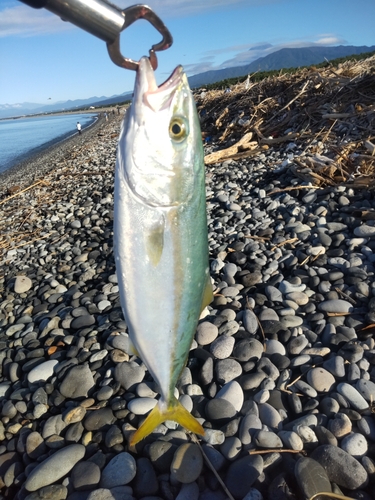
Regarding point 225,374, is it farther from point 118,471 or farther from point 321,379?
point 118,471

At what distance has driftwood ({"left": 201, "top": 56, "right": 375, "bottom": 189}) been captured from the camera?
7207 millimetres

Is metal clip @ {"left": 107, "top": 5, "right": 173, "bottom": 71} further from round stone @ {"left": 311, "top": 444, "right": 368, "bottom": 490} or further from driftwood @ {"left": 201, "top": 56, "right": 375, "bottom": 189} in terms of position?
driftwood @ {"left": 201, "top": 56, "right": 375, "bottom": 189}

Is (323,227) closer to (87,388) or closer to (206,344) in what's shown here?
(206,344)

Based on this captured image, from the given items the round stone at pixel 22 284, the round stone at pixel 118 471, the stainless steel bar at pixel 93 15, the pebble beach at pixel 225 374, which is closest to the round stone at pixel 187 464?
the pebble beach at pixel 225 374

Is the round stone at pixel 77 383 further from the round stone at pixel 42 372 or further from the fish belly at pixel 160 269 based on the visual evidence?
the fish belly at pixel 160 269

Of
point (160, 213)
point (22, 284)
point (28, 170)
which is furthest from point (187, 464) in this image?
point (28, 170)

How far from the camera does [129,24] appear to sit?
1.62 metres

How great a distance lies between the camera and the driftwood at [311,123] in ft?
23.6

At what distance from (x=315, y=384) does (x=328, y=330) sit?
740 mm

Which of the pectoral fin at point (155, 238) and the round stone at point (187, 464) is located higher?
the pectoral fin at point (155, 238)

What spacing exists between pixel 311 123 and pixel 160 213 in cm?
1039

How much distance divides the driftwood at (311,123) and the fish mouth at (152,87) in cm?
551

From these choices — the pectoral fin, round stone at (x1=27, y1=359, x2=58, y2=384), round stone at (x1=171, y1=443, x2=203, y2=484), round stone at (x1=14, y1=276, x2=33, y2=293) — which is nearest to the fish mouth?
the pectoral fin

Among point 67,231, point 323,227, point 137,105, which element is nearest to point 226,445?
point 137,105
